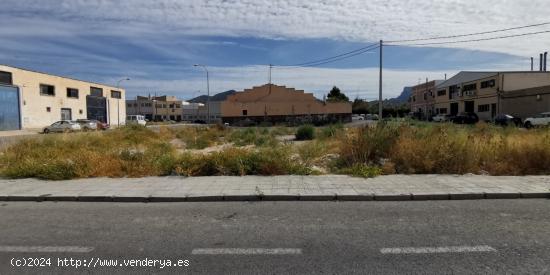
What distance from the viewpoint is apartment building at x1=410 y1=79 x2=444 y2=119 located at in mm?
76750

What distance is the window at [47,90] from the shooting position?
47.6 m

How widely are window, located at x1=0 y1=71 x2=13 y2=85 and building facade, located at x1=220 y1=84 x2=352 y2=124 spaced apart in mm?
33375

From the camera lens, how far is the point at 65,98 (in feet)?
174

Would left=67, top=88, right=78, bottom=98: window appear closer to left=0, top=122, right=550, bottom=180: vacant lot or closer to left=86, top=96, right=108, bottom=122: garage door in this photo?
left=86, top=96, right=108, bottom=122: garage door

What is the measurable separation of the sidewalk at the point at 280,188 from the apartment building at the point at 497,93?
40.8 meters

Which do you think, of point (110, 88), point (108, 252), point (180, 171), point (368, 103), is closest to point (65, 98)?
point (110, 88)

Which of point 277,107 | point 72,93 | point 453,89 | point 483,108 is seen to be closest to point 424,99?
point 453,89

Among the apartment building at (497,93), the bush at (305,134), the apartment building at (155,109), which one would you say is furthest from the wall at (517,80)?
the apartment building at (155,109)

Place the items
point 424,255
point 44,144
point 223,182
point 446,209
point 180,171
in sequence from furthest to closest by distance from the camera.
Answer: point 44,144 → point 180,171 → point 223,182 → point 446,209 → point 424,255

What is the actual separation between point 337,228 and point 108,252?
3.24 m

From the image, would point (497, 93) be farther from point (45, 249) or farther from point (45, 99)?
point (45, 99)

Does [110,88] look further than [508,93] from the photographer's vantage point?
Yes

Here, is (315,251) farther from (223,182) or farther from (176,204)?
(223,182)

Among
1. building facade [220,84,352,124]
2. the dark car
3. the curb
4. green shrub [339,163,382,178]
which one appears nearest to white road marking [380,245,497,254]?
the curb
